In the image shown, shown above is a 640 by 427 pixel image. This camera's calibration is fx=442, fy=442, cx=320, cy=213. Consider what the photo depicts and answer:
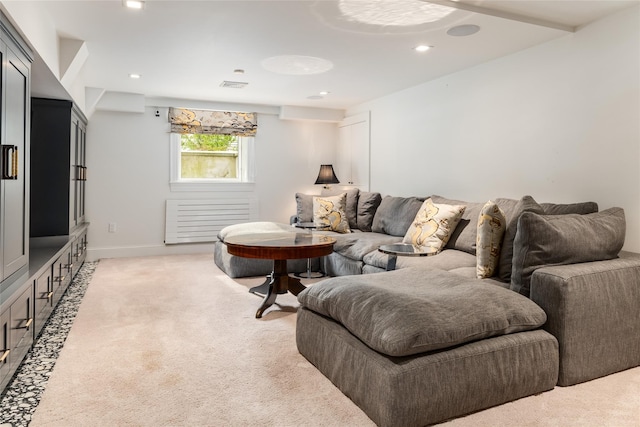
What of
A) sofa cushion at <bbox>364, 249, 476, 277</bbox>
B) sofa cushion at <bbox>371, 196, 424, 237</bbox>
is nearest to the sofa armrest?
sofa cushion at <bbox>364, 249, 476, 277</bbox>

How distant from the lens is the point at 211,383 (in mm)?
2234

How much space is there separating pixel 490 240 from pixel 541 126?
1417mm

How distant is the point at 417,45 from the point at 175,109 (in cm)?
374

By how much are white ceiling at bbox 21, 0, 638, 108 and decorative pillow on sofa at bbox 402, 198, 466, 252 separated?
1349 millimetres

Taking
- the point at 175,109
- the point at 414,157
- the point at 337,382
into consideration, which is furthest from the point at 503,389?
the point at 175,109

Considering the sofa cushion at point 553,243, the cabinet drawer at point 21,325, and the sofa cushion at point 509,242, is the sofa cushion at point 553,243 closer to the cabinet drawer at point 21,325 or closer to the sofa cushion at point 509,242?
the sofa cushion at point 509,242

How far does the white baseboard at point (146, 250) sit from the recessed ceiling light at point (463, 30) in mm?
4374

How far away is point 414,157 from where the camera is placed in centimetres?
511

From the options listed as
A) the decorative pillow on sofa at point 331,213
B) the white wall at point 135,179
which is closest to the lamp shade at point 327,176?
the white wall at point 135,179

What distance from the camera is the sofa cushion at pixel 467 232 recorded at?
3.59m

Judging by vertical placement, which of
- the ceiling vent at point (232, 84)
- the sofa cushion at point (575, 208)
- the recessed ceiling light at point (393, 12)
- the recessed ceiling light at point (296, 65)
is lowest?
the sofa cushion at point (575, 208)

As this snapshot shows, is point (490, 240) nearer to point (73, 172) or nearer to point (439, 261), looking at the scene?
point (439, 261)

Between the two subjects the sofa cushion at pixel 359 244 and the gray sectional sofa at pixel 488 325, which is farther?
the sofa cushion at pixel 359 244

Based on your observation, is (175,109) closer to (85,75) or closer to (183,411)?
(85,75)
